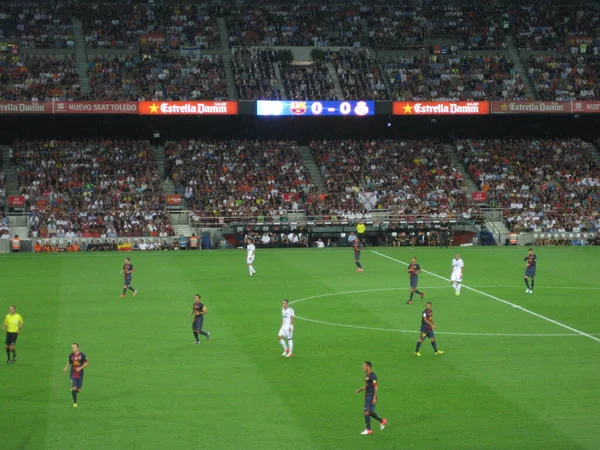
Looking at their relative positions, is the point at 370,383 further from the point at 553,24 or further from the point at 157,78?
the point at 553,24

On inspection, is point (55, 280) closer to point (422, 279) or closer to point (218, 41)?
point (422, 279)

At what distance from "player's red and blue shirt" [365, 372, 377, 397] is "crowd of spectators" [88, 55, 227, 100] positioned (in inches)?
1959

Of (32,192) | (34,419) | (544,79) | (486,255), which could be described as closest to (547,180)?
(544,79)

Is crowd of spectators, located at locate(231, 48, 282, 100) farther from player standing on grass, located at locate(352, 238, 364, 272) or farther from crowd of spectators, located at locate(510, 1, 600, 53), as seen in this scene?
player standing on grass, located at locate(352, 238, 364, 272)

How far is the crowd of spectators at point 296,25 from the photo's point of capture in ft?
235

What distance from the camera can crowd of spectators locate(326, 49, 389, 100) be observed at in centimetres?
6744

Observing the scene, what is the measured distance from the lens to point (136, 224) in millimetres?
56094

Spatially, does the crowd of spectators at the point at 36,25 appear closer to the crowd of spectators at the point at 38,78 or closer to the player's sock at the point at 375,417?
the crowd of spectators at the point at 38,78

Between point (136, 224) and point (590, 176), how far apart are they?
1340 inches

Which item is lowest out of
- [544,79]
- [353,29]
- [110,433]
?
[110,433]

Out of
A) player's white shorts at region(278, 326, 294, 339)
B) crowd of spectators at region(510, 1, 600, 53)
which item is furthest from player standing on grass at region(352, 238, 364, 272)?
crowd of spectators at region(510, 1, 600, 53)

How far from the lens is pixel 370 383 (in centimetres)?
1725

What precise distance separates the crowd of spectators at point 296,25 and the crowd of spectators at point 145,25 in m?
2.14

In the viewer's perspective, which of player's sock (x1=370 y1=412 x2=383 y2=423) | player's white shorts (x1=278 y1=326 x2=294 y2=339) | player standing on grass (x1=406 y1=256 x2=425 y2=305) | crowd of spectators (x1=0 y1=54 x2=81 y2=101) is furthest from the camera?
crowd of spectators (x1=0 y1=54 x2=81 y2=101)
